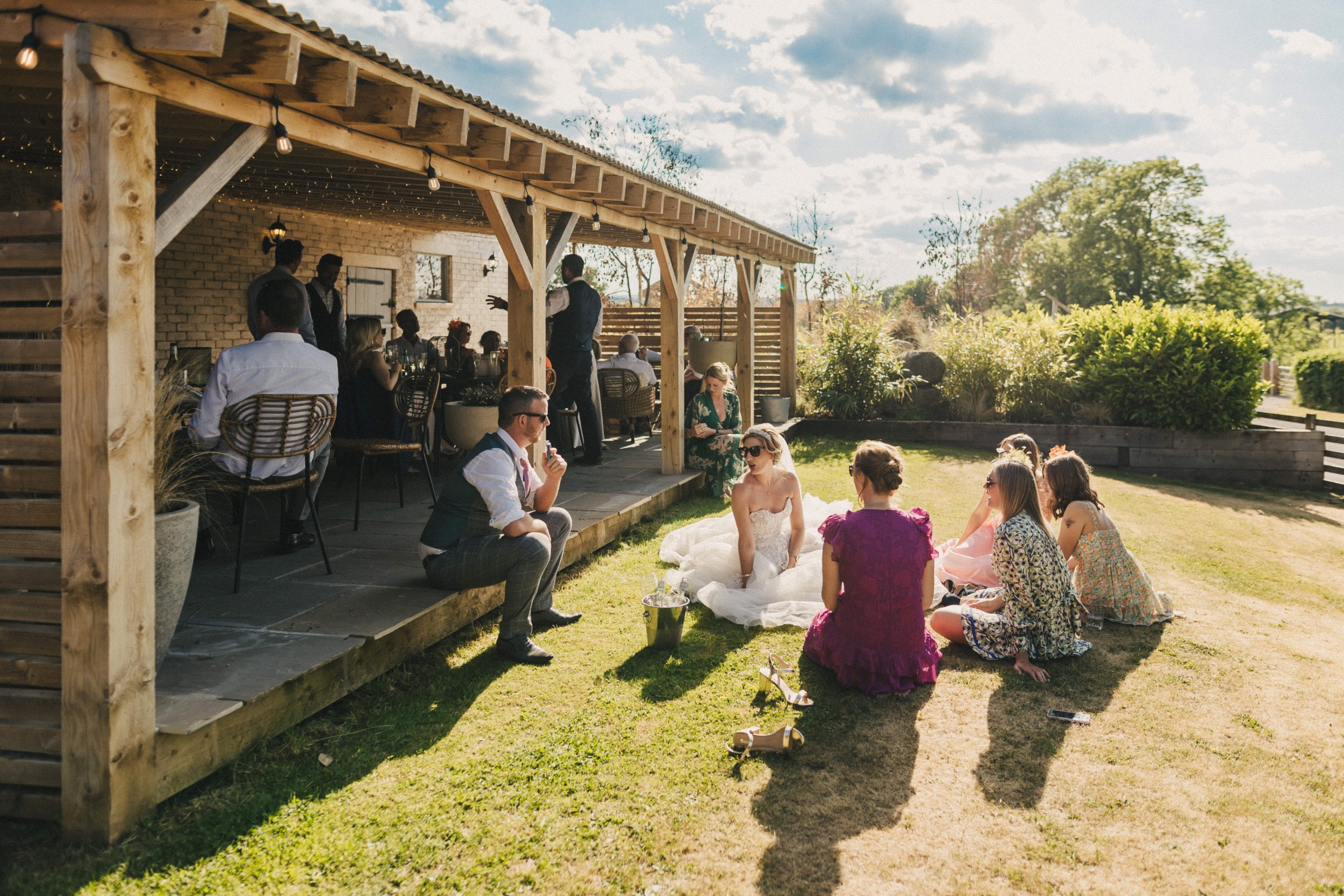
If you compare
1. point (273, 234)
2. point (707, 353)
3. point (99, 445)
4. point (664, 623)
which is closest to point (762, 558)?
point (664, 623)

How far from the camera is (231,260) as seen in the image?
9891 millimetres

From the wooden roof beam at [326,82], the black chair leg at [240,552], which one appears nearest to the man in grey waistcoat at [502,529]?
the black chair leg at [240,552]

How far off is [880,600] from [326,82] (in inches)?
126

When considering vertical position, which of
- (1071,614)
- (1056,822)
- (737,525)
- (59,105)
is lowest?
(1056,822)

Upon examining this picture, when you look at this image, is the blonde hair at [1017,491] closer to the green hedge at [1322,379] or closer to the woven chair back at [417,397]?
the woven chair back at [417,397]

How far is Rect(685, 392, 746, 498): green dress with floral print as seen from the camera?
8227 millimetres

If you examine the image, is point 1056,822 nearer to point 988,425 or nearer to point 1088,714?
point 1088,714

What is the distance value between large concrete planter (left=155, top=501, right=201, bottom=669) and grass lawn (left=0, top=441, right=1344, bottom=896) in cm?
55

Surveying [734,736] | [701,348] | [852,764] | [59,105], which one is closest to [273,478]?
[59,105]

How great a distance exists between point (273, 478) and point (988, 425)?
34.9 ft

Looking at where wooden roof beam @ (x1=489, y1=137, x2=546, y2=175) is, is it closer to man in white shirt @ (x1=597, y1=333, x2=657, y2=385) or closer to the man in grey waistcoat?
the man in grey waistcoat

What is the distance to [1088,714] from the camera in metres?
3.70

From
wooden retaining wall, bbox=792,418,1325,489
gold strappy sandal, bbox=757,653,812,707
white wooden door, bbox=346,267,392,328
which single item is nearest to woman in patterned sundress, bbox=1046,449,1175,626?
gold strappy sandal, bbox=757,653,812,707

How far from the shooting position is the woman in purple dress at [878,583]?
3.74m
